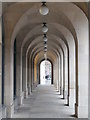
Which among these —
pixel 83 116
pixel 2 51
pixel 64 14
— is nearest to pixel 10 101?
pixel 2 51

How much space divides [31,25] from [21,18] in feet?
12.5

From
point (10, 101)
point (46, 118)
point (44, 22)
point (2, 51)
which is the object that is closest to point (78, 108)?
point (46, 118)

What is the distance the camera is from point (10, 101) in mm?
12617

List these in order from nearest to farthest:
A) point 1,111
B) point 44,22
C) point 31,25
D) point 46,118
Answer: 1. point 1,111
2. point 46,118
3. point 44,22
4. point 31,25

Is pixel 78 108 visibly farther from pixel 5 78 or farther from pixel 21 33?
pixel 21 33

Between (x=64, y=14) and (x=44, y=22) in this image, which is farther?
(x=44, y=22)

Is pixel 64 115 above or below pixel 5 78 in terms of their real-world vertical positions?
below

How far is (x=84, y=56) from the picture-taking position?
1300 centimetres

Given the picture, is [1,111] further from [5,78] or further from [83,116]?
[83,116]

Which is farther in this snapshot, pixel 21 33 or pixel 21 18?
pixel 21 33

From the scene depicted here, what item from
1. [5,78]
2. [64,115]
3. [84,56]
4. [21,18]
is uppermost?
[21,18]

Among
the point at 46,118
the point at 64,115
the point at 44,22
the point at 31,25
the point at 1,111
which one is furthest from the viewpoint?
the point at 31,25

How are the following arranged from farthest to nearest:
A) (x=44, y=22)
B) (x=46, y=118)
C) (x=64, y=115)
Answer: (x=44, y=22) < (x=64, y=115) < (x=46, y=118)

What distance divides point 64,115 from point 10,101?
246 centimetres
